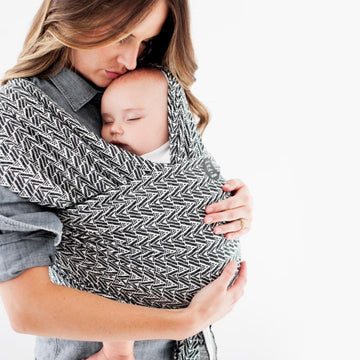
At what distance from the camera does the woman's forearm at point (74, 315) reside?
3.21 ft

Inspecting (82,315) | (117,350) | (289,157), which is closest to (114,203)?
(82,315)

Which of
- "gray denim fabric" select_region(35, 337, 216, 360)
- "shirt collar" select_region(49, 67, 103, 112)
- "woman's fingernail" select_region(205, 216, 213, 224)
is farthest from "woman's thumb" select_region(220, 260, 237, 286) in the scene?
"shirt collar" select_region(49, 67, 103, 112)

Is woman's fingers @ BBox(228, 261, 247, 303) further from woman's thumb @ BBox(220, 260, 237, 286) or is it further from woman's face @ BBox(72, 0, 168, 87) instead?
woman's face @ BBox(72, 0, 168, 87)

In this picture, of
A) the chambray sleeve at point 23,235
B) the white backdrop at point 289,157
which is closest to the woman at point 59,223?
the chambray sleeve at point 23,235

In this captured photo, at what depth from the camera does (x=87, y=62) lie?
1.24 metres

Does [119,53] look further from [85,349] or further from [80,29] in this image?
[85,349]

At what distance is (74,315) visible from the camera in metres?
1.00

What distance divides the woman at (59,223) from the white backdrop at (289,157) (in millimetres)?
871

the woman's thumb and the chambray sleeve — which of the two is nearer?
the chambray sleeve

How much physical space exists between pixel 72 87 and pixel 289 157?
136cm

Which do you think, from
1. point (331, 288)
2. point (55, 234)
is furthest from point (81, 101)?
point (331, 288)

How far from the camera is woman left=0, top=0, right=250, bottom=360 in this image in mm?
985

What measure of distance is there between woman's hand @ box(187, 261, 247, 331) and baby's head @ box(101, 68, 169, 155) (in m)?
0.40

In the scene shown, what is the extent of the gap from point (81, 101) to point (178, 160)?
0.30 metres
